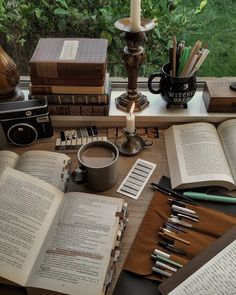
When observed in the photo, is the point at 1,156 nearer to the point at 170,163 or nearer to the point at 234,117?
the point at 170,163

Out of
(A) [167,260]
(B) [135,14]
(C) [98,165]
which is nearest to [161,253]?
(A) [167,260]

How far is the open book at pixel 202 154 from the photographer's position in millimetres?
819

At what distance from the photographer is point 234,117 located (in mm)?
987

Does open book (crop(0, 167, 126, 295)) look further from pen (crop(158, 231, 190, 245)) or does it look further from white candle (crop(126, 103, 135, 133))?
white candle (crop(126, 103, 135, 133))

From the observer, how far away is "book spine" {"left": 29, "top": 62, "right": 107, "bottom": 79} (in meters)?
0.91

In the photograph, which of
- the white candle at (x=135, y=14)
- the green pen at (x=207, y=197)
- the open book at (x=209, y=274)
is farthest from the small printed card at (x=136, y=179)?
the white candle at (x=135, y=14)

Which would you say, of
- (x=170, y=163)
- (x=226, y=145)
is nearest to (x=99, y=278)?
(x=170, y=163)

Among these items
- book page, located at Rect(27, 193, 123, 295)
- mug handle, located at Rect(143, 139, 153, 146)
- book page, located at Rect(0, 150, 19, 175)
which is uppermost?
book page, located at Rect(27, 193, 123, 295)

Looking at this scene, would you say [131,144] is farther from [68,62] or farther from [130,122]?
[68,62]

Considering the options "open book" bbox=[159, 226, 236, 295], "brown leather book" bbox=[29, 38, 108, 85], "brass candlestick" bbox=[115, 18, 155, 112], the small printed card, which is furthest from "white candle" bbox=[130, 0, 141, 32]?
"open book" bbox=[159, 226, 236, 295]

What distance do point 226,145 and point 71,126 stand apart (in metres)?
0.44

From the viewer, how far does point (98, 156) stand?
0.81 metres

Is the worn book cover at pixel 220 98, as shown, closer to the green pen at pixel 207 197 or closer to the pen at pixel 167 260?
the green pen at pixel 207 197

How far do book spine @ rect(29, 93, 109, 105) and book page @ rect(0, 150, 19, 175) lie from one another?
176 millimetres
